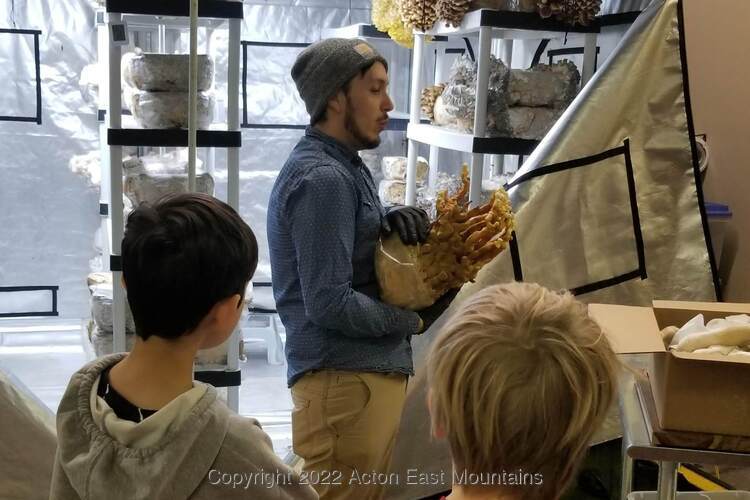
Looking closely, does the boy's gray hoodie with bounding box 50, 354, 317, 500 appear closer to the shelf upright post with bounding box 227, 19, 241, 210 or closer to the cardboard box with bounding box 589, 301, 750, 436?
the cardboard box with bounding box 589, 301, 750, 436

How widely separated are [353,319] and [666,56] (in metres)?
1.29

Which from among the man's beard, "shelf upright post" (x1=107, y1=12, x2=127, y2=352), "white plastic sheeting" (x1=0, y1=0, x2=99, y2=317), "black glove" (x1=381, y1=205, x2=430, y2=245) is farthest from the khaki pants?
"white plastic sheeting" (x1=0, y1=0, x2=99, y2=317)

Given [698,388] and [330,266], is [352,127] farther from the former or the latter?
[698,388]

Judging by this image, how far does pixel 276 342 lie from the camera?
4.42 meters

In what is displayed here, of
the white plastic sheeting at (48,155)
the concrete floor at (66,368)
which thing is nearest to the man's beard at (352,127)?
the concrete floor at (66,368)

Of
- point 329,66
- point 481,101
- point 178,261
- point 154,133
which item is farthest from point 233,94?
point 178,261

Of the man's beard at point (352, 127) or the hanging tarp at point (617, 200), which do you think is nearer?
the man's beard at point (352, 127)

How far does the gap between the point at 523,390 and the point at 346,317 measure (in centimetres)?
70

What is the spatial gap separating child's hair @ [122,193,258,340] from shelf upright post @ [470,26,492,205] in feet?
4.52

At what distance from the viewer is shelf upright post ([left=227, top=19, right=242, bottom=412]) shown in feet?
7.02

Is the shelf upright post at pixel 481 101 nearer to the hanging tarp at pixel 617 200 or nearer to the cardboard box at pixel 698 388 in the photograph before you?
the hanging tarp at pixel 617 200

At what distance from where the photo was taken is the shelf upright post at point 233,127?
214 centimetres

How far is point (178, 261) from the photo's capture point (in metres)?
1.03

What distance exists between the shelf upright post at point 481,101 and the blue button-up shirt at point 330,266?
76 centimetres
